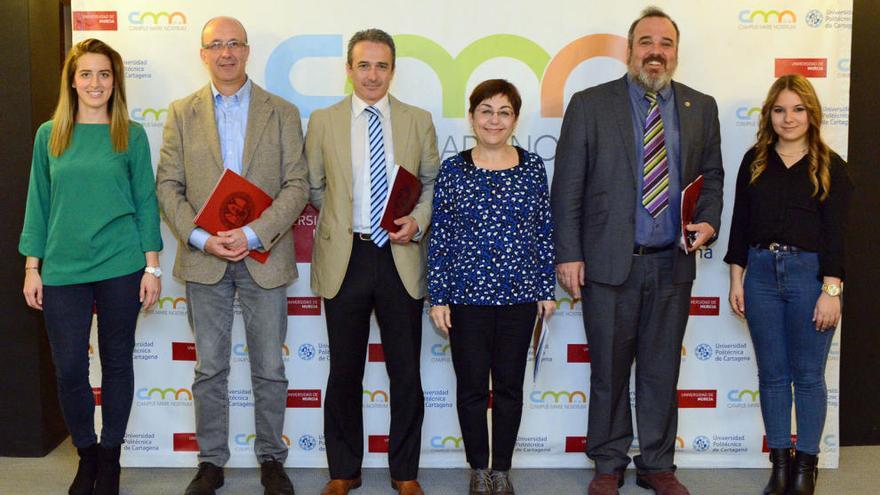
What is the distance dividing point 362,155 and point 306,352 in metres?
1.08

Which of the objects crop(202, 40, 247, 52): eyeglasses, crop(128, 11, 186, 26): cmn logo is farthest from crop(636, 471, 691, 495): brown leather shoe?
crop(128, 11, 186, 26): cmn logo

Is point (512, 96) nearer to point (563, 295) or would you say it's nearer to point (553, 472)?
point (563, 295)

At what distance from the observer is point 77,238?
303 cm

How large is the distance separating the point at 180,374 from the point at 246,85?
1.44 m

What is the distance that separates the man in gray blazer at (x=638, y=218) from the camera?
10.7ft

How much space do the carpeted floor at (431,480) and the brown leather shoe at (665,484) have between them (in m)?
0.09

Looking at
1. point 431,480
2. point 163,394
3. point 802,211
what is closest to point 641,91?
point 802,211

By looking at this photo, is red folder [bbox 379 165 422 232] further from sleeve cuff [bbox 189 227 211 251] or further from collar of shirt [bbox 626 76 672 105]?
collar of shirt [bbox 626 76 672 105]

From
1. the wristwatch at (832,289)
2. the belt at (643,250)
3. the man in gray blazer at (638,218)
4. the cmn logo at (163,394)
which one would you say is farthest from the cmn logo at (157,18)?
the wristwatch at (832,289)

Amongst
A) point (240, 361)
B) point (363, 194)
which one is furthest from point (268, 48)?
point (240, 361)

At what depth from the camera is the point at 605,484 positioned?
134 inches

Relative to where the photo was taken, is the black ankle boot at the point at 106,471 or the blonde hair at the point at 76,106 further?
the black ankle boot at the point at 106,471

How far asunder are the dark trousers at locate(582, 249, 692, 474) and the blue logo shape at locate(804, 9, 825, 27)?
4.41 feet

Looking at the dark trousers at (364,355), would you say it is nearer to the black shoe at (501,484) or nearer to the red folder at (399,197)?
the red folder at (399,197)
